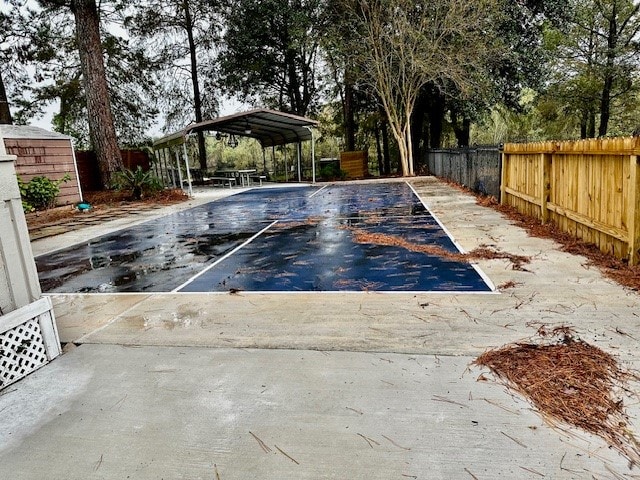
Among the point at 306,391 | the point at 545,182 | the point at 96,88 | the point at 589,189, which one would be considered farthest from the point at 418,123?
the point at 306,391

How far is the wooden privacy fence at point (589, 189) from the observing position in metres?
3.83

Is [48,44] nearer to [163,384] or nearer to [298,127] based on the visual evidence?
[298,127]

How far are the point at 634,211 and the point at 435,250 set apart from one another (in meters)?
2.07

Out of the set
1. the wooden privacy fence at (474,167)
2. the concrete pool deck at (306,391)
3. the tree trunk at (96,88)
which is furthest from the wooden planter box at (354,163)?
the concrete pool deck at (306,391)

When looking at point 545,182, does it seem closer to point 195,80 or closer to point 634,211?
point 634,211

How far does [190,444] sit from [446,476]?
1102 mm

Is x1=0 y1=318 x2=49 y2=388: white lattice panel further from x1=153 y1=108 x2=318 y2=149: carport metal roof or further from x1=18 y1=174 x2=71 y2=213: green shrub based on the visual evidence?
x1=153 y1=108 x2=318 y2=149: carport metal roof

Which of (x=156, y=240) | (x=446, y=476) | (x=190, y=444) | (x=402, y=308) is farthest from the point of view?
(x=156, y=240)

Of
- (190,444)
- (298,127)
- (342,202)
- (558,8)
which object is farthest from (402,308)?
(558,8)

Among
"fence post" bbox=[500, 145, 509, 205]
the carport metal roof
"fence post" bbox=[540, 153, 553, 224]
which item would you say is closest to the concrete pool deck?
"fence post" bbox=[540, 153, 553, 224]

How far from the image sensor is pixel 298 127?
56.0ft

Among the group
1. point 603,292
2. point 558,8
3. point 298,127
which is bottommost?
point 603,292

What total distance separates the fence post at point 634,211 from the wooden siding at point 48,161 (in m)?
11.9

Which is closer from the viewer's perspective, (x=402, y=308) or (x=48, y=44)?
(x=402, y=308)
